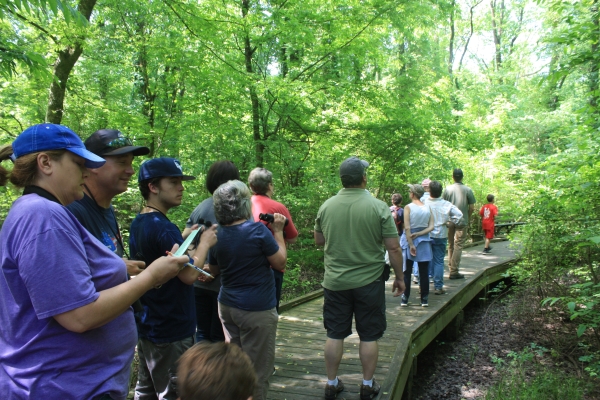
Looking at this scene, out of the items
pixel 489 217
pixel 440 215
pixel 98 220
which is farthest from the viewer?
pixel 489 217

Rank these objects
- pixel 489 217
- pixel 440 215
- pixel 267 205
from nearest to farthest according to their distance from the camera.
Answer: pixel 267 205, pixel 440 215, pixel 489 217

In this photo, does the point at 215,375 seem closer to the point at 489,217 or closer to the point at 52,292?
the point at 52,292

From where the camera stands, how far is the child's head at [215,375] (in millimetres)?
1484

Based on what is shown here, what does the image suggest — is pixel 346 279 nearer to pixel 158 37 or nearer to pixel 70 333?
pixel 70 333

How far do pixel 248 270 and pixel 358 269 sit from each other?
3.46ft

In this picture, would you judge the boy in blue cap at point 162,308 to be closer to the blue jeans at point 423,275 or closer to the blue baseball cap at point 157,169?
the blue baseball cap at point 157,169

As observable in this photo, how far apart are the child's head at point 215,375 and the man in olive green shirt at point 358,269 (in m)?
2.14

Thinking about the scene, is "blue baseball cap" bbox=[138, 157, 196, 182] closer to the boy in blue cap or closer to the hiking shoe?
the boy in blue cap

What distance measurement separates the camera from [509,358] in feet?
21.0

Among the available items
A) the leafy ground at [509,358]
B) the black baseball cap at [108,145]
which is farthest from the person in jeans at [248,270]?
the leafy ground at [509,358]

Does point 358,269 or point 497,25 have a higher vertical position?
point 497,25

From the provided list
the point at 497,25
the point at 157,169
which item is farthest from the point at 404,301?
the point at 497,25

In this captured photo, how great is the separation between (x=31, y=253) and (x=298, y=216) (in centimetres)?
913

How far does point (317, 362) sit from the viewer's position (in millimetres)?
4602
